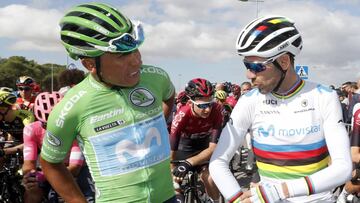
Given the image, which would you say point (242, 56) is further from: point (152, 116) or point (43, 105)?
point (43, 105)

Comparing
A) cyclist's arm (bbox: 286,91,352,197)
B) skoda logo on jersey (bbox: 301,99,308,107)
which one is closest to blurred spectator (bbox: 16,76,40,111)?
skoda logo on jersey (bbox: 301,99,308,107)

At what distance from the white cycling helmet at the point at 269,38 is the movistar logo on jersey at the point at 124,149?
2.97 feet

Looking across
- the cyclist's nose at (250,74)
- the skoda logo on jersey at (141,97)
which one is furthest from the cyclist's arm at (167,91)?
the cyclist's nose at (250,74)

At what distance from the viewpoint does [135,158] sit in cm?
254

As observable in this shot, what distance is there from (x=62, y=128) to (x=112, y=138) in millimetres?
304

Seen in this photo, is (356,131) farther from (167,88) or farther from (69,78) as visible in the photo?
(69,78)

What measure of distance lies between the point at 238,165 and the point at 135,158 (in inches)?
368

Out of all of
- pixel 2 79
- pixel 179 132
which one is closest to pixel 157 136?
pixel 179 132

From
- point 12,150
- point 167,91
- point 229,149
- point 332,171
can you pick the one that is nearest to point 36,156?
point 12,150

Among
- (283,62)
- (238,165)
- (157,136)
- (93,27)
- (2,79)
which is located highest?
(93,27)

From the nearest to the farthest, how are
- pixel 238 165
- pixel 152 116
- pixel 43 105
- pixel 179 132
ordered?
pixel 152 116, pixel 43 105, pixel 179 132, pixel 238 165

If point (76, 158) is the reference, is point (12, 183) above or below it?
below

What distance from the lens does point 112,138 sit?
8.25 feet

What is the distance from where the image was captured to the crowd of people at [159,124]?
2.46m
